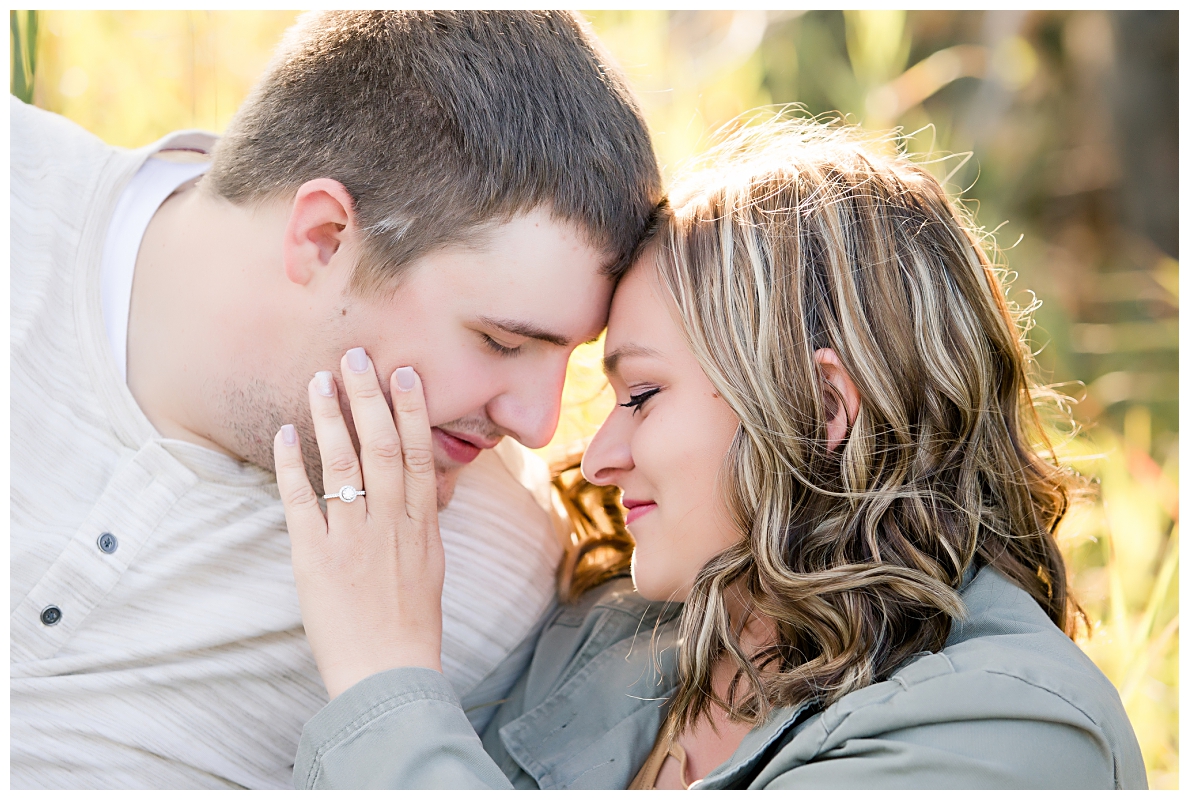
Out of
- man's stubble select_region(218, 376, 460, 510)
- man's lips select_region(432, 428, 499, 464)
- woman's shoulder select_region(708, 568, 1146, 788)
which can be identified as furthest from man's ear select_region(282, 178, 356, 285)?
woman's shoulder select_region(708, 568, 1146, 788)

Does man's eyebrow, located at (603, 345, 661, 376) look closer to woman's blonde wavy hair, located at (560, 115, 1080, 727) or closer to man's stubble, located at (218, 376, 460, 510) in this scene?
woman's blonde wavy hair, located at (560, 115, 1080, 727)

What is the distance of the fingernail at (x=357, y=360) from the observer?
1652 mm

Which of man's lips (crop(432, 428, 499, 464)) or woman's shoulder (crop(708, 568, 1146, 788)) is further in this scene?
man's lips (crop(432, 428, 499, 464))

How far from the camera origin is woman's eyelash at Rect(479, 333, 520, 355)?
169 cm

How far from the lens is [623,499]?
1.77 meters

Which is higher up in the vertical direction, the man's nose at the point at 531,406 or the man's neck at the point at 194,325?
the man's neck at the point at 194,325

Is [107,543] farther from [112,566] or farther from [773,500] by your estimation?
[773,500]

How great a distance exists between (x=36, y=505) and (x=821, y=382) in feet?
4.50

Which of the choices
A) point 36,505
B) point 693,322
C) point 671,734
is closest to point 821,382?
point 693,322

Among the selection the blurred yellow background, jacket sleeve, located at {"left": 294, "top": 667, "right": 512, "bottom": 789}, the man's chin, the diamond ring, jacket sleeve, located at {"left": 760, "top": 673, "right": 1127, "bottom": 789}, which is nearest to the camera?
jacket sleeve, located at {"left": 760, "top": 673, "right": 1127, "bottom": 789}

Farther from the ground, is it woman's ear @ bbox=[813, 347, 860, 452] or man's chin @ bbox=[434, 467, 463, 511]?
woman's ear @ bbox=[813, 347, 860, 452]

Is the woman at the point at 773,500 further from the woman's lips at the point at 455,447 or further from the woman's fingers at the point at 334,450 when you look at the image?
the woman's lips at the point at 455,447

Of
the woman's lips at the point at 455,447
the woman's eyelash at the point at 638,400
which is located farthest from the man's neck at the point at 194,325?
the woman's eyelash at the point at 638,400

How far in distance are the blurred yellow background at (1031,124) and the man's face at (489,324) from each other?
44 centimetres
